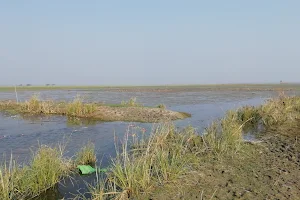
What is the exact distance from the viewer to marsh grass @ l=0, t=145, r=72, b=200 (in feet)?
19.2

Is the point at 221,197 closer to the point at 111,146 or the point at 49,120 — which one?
the point at 111,146

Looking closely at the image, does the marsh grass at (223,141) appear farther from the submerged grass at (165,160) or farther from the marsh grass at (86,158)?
the marsh grass at (86,158)

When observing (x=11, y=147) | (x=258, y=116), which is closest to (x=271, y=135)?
(x=258, y=116)

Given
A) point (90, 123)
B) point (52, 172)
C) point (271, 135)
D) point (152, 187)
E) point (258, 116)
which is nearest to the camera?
point (152, 187)

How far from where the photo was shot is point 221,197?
5.69 m

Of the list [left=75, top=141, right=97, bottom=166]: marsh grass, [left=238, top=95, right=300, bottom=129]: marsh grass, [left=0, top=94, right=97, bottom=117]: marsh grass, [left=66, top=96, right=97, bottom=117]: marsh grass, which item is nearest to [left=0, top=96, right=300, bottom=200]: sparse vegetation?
[left=75, top=141, right=97, bottom=166]: marsh grass

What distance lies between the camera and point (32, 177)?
21.0 feet

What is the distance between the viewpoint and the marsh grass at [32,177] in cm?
586

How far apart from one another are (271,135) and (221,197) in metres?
7.16

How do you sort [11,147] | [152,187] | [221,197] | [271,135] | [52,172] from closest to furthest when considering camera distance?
[221,197]
[152,187]
[52,172]
[11,147]
[271,135]

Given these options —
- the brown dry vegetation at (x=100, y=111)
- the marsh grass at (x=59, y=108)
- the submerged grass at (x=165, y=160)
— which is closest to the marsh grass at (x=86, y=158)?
the submerged grass at (x=165, y=160)

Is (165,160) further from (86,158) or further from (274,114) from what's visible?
(274,114)

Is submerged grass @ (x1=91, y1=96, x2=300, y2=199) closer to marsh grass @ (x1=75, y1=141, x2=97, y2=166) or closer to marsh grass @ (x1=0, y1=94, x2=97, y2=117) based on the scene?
marsh grass @ (x1=75, y1=141, x2=97, y2=166)

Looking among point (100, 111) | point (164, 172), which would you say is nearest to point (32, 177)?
point (164, 172)
